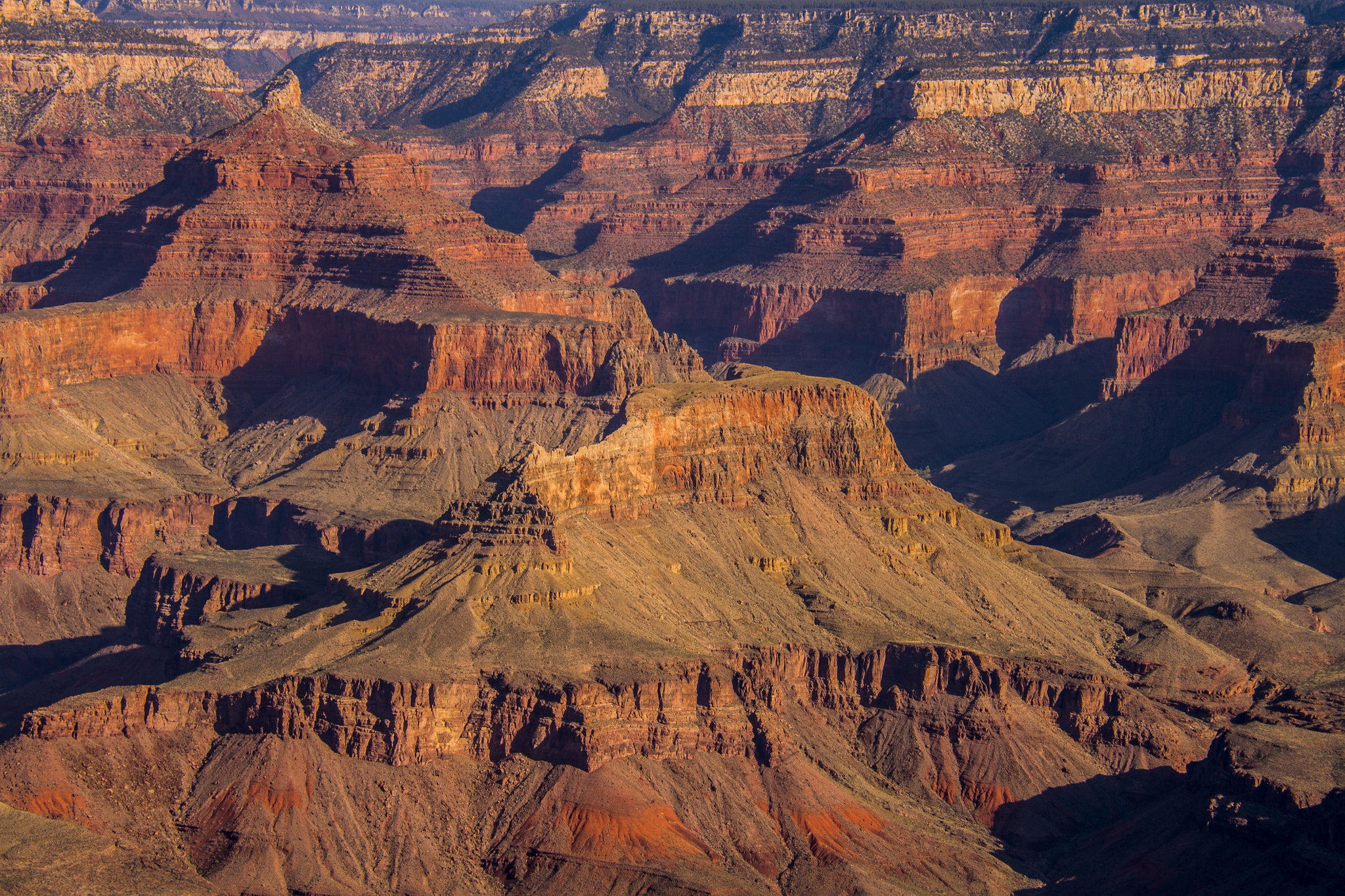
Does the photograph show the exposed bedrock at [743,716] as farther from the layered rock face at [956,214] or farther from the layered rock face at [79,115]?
the layered rock face at [79,115]

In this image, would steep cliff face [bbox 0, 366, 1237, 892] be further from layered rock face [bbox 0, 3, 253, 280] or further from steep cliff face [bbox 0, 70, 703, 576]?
layered rock face [bbox 0, 3, 253, 280]

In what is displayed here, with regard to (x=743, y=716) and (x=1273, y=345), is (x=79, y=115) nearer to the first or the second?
(x=1273, y=345)

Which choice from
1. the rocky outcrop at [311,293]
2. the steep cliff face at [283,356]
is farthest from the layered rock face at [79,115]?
the steep cliff face at [283,356]

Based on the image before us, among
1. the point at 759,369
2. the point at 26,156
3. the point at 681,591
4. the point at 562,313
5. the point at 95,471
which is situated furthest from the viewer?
the point at 26,156

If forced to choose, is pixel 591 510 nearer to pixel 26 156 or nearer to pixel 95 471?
pixel 95 471

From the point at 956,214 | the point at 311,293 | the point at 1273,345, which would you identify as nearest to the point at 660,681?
the point at 1273,345

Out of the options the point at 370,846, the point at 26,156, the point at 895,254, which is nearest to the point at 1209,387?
the point at 895,254
